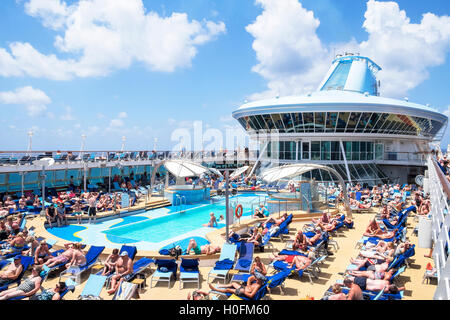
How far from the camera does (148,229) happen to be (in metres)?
12.8

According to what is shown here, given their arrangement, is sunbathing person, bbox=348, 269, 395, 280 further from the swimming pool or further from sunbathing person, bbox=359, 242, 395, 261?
the swimming pool

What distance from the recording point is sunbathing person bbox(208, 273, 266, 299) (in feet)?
16.6

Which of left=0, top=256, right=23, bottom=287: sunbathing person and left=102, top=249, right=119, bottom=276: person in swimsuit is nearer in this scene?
left=0, top=256, right=23, bottom=287: sunbathing person

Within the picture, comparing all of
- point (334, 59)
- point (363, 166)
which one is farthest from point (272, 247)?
point (334, 59)

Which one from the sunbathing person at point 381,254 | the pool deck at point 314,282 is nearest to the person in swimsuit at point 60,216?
the pool deck at point 314,282

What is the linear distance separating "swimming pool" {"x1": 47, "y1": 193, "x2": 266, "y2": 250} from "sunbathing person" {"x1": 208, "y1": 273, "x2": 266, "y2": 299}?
469 cm

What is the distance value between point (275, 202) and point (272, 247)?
514cm

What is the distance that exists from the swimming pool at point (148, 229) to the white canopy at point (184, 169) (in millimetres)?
1751

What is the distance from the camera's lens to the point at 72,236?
1083cm

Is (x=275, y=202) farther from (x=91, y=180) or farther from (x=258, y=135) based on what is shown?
(x=91, y=180)

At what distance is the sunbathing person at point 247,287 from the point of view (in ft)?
16.6

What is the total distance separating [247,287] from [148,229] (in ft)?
27.6

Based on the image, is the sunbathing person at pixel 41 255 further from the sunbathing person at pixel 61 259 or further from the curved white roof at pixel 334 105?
the curved white roof at pixel 334 105

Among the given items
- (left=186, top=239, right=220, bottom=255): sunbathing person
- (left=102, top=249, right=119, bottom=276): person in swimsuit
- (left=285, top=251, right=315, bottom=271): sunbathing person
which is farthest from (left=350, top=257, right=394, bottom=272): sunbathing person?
(left=102, top=249, right=119, bottom=276): person in swimsuit
